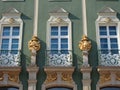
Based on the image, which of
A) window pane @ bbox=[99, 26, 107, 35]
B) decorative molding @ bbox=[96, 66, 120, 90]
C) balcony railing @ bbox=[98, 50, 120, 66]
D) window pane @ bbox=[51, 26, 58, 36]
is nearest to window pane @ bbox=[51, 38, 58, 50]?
window pane @ bbox=[51, 26, 58, 36]

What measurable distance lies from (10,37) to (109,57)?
19.2 feet

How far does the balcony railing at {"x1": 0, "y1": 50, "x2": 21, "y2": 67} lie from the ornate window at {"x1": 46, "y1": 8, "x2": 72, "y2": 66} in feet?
5.74

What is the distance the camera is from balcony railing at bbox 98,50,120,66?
2289cm

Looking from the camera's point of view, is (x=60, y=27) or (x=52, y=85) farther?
(x=60, y=27)

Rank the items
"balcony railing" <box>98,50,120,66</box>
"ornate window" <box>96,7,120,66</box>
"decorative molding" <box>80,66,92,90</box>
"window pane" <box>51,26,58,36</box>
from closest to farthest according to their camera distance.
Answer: "decorative molding" <box>80,66,92,90</box> → "balcony railing" <box>98,50,120,66</box> → "ornate window" <box>96,7,120,66</box> → "window pane" <box>51,26,58,36</box>

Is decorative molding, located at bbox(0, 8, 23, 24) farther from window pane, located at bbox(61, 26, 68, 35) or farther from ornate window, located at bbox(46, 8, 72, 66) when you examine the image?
window pane, located at bbox(61, 26, 68, 35)

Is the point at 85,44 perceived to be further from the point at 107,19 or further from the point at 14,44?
the point at 14,44

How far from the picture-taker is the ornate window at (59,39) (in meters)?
23.1

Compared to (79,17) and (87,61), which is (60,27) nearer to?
(79,17)

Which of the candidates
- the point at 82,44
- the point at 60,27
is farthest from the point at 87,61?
the point at 60,27

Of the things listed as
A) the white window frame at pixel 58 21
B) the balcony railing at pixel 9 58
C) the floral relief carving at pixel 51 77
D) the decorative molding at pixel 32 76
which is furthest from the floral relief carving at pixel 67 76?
the balcony railing at pixel 9 58

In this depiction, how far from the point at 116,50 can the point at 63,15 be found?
3.82 meters

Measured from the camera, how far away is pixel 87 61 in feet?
75.0

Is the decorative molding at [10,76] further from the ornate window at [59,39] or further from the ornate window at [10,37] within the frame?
the ornate window at [59,39]
